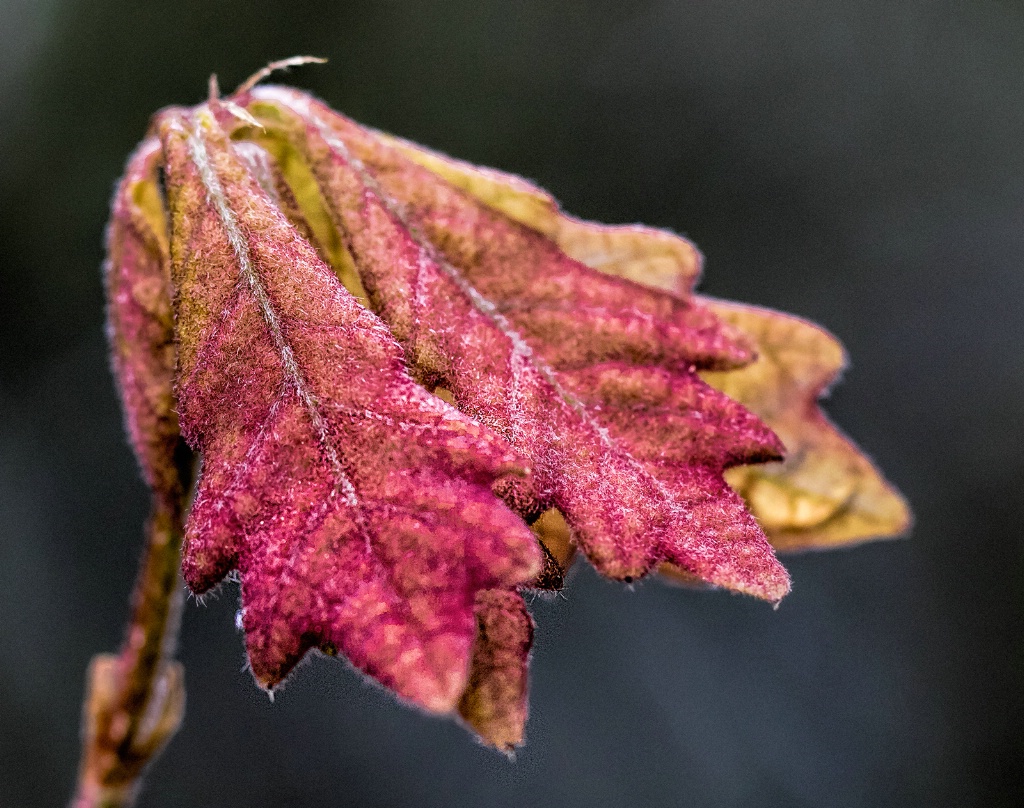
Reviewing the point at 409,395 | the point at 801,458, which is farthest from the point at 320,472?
the point at 801,458

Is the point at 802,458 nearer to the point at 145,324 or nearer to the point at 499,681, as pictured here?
the point at 499,681

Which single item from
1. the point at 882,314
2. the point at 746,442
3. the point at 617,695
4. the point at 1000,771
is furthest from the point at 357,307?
the point at 1000,771

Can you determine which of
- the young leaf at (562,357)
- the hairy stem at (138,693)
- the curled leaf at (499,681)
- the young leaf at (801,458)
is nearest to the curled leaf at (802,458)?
the young leaf at (801,458)

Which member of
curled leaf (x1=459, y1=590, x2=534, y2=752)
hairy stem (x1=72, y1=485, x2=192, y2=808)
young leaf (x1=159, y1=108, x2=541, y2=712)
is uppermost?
young leaf (x1=159, y1=108, x2=541, y2=712)

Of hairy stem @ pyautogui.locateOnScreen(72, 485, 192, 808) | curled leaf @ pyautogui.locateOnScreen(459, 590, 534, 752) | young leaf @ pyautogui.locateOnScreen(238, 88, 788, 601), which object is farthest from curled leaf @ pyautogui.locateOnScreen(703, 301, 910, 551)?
hairy stem @ pyautogui.locateOnScreen(72, 485, 192, 808)

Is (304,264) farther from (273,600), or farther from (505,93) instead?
(505,93)

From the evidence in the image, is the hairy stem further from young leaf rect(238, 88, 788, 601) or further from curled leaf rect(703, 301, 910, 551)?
curled leaf rect(703, 301, 910, 551)

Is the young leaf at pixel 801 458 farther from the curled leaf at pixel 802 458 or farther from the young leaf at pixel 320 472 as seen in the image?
the young leaf at pixel 320 472
